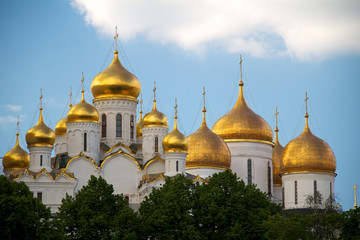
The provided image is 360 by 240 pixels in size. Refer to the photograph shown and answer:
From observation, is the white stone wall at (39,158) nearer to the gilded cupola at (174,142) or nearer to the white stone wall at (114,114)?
the white stone wall at (114,114)

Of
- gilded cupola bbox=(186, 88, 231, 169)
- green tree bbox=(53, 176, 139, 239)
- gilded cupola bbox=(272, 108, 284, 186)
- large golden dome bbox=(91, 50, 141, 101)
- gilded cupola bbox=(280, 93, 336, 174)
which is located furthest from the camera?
gilded cupola bbox=(272, 108, 284, 186)

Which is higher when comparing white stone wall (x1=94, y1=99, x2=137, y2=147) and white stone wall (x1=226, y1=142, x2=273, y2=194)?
white stone wall (x1=94, y1=99, x2=137, y2=147)

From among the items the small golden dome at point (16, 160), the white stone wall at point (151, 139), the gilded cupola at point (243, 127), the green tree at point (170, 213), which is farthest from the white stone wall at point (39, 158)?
the gilded cupola at point (243, 127)

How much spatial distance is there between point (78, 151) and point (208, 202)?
11.5m

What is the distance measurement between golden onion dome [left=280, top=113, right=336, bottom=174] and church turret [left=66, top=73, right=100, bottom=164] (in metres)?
13.7

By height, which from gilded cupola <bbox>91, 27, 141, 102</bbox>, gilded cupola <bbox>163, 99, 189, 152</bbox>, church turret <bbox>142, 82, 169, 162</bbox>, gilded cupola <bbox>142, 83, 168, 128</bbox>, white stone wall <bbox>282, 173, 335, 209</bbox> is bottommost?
white stone wall <bbox>282, 173, 335, 209</bbox>

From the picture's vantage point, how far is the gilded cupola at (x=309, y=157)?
66.5 m

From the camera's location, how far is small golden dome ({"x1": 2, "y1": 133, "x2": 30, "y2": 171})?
6125cm

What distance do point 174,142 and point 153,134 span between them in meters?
3.72

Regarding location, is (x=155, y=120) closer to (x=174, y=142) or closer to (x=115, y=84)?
(x=115, y=84)

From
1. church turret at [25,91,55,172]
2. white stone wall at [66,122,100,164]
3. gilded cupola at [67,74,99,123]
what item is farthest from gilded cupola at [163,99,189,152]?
church turret at [25,91,55,172]

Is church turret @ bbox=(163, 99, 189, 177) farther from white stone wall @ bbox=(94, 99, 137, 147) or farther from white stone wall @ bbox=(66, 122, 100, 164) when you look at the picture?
white stone wall @ bbox=(94, 99, 137, 147)

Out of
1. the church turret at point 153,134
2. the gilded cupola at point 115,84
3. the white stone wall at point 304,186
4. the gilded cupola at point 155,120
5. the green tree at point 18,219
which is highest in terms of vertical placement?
the gilded cupola at point 115,84

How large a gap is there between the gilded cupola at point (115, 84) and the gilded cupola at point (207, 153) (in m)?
4.96
